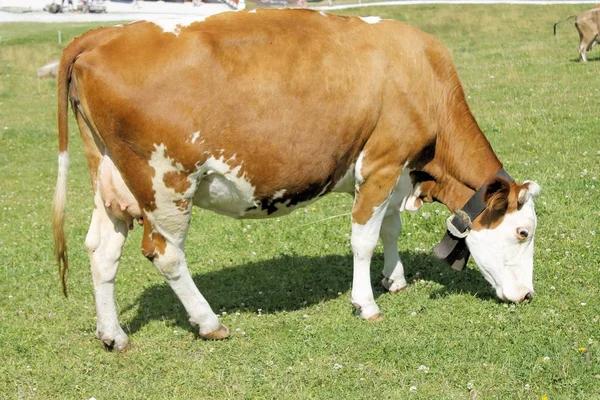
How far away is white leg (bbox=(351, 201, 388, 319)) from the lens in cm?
777

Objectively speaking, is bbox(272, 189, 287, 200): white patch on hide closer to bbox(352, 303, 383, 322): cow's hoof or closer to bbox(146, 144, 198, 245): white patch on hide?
bbox(146, 144, 198, 245): white patch on hide

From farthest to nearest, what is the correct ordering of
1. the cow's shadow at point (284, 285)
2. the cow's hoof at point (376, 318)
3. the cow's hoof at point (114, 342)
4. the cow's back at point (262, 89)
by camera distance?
the cow's shadow at point (284, 285)
the cow's hoof at point (376, 318)
the cow's hoof at point (114, 342)
the cow's back at point (262, 89)

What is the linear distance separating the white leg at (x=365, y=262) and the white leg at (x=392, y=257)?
63 cm

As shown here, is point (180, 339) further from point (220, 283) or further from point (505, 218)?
point (505, 218)

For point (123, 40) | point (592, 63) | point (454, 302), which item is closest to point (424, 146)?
point (454, 302)

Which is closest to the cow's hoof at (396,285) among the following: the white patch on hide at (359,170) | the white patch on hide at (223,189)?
the white patch on hide at (359,170)

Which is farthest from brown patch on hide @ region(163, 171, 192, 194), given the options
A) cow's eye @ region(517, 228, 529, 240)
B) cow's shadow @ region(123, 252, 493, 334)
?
cow's eye @ region(517, 228, 529, 240)

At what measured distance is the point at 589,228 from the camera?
955 centimetres

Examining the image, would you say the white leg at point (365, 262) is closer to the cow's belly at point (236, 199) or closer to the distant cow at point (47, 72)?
the cow's belly at point (236, 199)

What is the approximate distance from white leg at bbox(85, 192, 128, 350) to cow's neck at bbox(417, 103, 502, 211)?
2.95 metres

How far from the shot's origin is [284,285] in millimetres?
8859

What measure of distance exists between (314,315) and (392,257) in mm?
1097

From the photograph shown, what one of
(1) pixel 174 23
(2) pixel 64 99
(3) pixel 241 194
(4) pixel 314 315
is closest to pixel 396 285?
(4) pixel 314 315

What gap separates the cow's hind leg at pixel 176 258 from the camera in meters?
7.11
